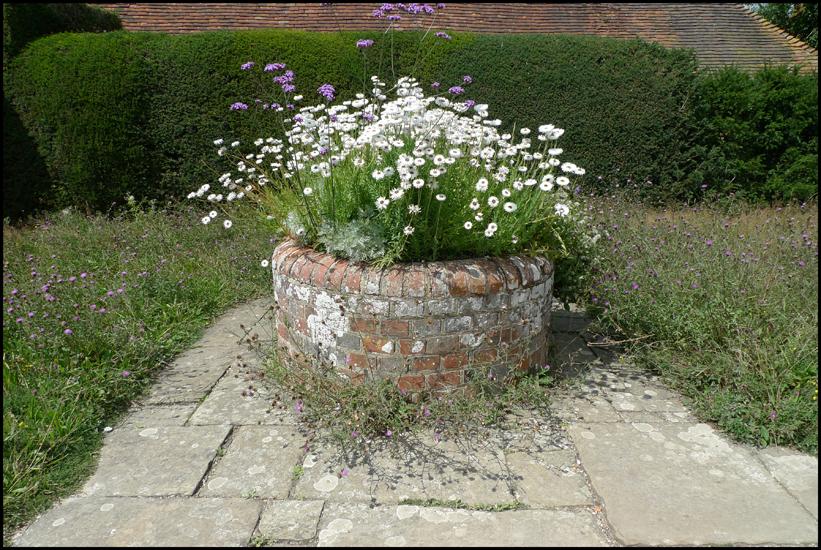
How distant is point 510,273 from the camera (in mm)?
2762

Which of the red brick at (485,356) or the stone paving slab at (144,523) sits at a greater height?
the red brick at (485,356)

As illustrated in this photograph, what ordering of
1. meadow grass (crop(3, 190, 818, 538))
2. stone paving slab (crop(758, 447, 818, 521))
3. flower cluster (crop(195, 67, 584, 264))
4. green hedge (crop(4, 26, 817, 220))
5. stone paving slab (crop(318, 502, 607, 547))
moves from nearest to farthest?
1. stone paving slab (crop(318, 502, 607, 547))
2. stone paving slab (crop(758, 447, 818, 521))
3. meadow grass (crop(3, 190, 818, 538))
4. flower cluster (crop(195, 67, 584, 264))
5. green hedge (crop(4, 26, 817, 220))

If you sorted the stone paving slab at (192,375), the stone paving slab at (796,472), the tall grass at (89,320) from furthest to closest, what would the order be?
the stone paving slab at (192,375) < the tall grass at (89,320) < the stone paving slab at (796,472)

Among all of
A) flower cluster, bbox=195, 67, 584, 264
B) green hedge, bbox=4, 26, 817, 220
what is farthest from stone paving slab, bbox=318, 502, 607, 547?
green hedge, bbox=4, 26, 817, 220

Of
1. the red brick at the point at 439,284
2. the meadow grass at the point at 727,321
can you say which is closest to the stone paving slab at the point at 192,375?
the red brick at the point at 439,284

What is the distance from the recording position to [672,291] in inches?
131

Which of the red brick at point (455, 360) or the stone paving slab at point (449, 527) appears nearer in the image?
the stone paving slab at point (449, 527)

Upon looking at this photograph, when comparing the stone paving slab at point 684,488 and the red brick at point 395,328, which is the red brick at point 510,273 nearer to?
the red brick at point 395,328

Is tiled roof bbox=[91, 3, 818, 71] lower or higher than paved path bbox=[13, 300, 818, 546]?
higher

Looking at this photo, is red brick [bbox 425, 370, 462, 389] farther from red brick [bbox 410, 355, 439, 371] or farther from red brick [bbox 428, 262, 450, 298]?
red brick [bbox 428, 262, 450, 298]

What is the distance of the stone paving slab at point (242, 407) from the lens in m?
2.77

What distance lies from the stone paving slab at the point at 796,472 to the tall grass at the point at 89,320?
311cm

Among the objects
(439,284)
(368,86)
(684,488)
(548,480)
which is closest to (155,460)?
(439,284)

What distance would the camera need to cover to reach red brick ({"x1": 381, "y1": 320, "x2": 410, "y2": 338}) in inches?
104
